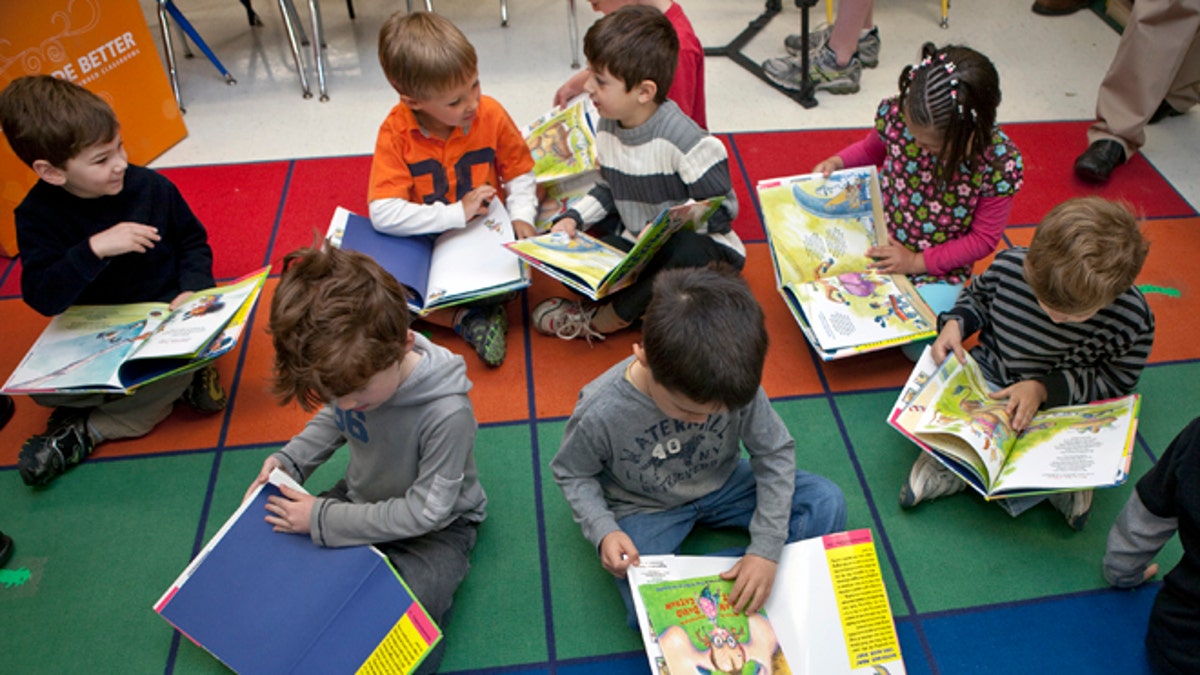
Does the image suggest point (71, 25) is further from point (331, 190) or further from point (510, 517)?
point (510, 517)

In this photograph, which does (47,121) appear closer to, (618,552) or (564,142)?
(564,142)

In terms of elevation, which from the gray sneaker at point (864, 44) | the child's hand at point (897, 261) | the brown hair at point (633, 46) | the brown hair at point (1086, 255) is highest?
the brown hair at point (633, 46)

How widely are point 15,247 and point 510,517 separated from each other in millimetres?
1962

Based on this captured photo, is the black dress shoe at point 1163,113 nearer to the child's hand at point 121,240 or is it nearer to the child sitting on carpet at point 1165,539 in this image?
the child sitting on carpet at point 1165,539

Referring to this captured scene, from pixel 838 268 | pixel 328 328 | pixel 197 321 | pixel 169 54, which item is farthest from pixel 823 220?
pixel 169 54

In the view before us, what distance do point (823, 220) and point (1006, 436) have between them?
86 centimetres

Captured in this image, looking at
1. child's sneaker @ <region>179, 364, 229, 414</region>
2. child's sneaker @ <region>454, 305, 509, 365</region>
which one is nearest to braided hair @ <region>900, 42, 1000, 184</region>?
child's sneaker @ <region>454, 305, 509, 365</region>

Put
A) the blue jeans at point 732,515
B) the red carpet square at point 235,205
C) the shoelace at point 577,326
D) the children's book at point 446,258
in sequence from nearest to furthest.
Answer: the blue jeans at point 732,515 → the children's book at point 446,258 → the shoelace at point 577,326 → the red carpet square at point 235,205

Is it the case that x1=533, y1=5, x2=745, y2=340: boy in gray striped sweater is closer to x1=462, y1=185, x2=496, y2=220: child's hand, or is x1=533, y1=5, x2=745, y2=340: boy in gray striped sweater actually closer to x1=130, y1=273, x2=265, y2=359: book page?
x1=462, y1=185, x2=496, y2=220: child's hand

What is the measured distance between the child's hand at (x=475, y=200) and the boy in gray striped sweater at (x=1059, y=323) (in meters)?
1.31

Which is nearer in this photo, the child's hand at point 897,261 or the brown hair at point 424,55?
the brown hair at point 424,55

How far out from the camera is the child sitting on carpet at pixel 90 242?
1944mm

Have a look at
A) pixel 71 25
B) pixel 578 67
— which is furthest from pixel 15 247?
pixel 578 67

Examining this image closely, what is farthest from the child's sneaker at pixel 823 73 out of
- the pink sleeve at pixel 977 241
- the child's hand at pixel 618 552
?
the child's hand at pixel 618 552
